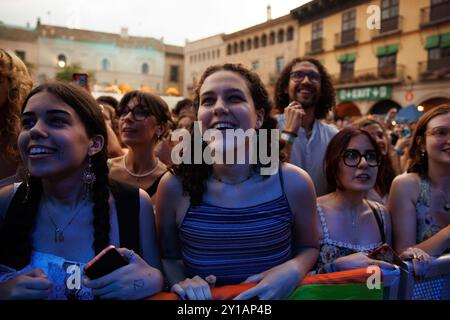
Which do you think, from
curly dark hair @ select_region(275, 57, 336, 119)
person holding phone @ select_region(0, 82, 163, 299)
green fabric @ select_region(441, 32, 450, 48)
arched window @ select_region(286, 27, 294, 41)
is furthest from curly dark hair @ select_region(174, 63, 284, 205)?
arched window @ select_region(286, 27, 294, 41)

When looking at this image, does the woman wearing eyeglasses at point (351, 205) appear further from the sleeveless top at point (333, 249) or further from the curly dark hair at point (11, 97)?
the curly dark hair at point (11, 97)

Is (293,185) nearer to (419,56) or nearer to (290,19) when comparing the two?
(419,56)

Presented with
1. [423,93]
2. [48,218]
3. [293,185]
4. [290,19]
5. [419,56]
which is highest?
[290,19]

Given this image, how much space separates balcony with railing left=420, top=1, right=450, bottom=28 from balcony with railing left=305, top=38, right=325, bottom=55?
5913 millimetres

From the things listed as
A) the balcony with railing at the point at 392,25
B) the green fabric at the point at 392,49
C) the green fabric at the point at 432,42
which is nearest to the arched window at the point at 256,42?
the balcony with railing at the point at 392,25

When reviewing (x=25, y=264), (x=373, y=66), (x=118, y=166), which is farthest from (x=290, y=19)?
(x=25, y=264)

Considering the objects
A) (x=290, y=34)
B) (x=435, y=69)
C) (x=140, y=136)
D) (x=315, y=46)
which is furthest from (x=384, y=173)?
(x=290, y=34)

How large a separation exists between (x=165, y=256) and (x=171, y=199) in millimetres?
270

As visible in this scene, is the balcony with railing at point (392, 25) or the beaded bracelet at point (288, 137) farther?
the balcony with railing at point (392, 25)

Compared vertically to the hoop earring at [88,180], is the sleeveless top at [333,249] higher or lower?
lower

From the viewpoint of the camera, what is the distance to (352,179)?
1891mm

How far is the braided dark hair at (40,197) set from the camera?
1.35 m

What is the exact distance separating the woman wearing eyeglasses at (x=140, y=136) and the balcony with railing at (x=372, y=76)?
55.3ft
